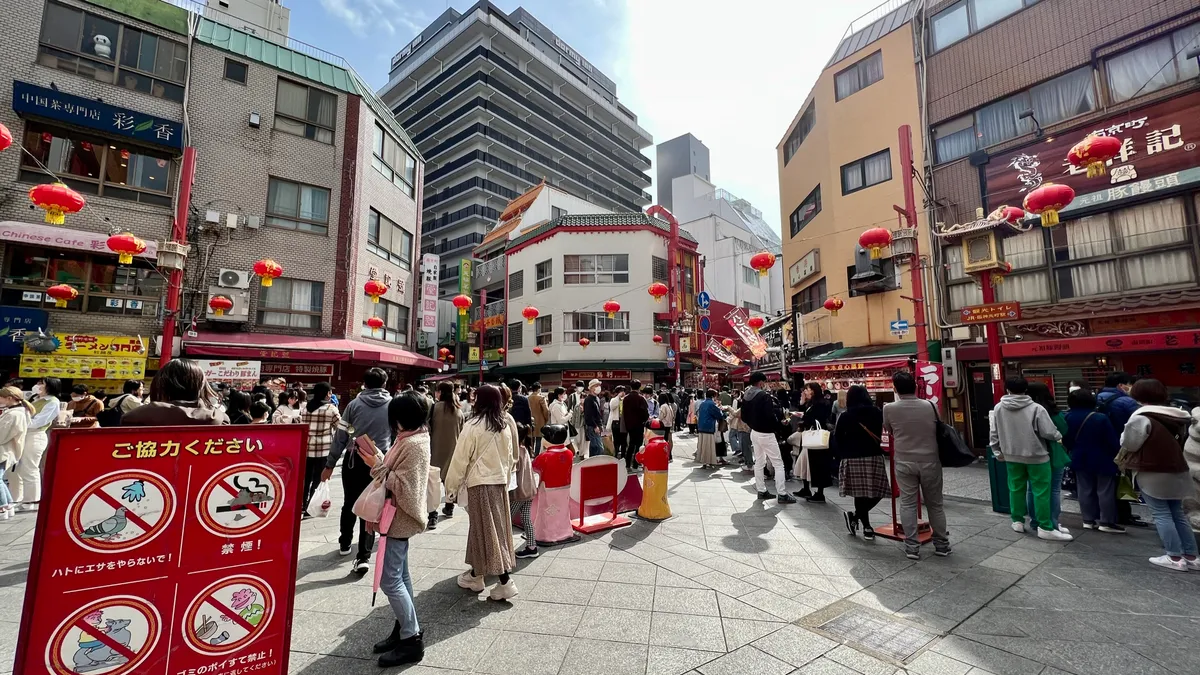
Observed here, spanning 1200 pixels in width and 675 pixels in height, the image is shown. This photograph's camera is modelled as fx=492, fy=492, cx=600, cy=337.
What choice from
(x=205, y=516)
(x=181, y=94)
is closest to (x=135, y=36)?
(x=181, y=94)

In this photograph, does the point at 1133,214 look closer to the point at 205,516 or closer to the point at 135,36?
the point at 205,516

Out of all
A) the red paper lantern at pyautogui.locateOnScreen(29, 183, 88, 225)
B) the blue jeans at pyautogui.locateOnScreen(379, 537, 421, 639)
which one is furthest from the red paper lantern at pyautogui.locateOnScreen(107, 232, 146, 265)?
the blue jeans at pyautogui.locateOnScreen(379, 537, 421, 639)

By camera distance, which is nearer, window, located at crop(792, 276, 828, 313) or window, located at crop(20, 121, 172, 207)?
window, located at crop(20, 121, 172, 207)

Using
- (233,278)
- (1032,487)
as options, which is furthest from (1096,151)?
(233,278)

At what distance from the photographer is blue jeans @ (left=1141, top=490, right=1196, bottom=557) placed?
482 cm

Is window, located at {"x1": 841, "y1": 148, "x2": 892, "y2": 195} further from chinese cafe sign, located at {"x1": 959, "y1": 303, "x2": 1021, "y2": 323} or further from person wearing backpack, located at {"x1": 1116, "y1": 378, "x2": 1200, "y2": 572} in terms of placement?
person wearing backpack, located at {"x1": 1116, "y1": 378, "x2": 1200, "y2": 572}

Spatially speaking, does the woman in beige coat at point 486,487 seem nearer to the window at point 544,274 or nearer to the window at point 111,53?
the window at point 111,53

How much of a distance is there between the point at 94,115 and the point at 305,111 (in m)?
5.82

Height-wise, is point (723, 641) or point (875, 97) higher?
point (875, 97)

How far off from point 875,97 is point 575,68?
4635cm

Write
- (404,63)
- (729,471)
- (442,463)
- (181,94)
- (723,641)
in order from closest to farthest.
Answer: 1. (723,641)
2. (442,463)
3. (729,471)
4. (181,94)
5. (404,63)

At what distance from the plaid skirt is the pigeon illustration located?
241 inches

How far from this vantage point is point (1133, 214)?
36.3 ft

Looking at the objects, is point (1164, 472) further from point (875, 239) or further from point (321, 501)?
point (321, 501)
